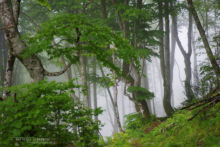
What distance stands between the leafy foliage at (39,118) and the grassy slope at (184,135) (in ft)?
4.45

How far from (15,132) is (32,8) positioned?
10828 millimetres

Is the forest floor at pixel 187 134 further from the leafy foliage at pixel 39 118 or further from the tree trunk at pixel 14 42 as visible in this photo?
the tree trunk at pixel 14 42

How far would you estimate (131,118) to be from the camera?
7.50 metres

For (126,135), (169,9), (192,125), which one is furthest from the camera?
(169,9)

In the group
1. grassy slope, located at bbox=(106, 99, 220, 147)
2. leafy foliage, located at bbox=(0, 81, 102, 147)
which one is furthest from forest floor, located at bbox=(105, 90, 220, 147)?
leafy foliage, located at bbox=(0, 81, 102, 147)

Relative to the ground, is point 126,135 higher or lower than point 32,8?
lower

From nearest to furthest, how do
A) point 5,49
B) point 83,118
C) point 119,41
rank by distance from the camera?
point 83,118 → point 119,41 → point 5,49

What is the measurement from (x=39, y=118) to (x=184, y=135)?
294cm

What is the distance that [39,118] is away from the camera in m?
2.08

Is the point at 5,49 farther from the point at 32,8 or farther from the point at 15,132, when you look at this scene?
the point at 15,132

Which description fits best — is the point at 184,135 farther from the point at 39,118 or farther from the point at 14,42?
the point at 14,42

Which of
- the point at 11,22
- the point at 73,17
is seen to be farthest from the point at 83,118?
the point at 11,22

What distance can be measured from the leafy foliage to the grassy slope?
4.45ft

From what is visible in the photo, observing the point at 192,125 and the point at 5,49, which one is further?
the point at 5,49
